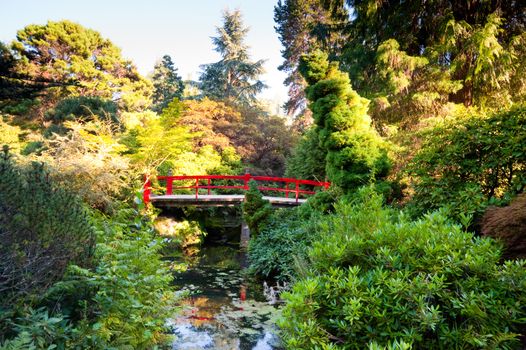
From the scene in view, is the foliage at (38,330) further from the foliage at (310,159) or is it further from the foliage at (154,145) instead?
the foliage at (310,159)

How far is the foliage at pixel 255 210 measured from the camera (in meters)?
8.43

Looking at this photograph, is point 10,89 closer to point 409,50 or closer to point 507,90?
point 409,50

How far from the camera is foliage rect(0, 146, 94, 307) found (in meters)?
1.98

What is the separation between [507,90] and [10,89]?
22739 mm

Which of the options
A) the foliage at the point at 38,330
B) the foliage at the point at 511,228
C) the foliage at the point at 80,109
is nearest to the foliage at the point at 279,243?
the foliage at the point at 511,228

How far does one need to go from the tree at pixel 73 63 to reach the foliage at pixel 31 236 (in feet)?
70.4

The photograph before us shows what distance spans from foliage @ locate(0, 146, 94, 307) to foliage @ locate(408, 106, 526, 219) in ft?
11.8

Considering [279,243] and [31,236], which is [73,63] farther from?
[31,236]

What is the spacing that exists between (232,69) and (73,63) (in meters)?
10.6

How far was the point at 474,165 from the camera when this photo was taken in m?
4.18

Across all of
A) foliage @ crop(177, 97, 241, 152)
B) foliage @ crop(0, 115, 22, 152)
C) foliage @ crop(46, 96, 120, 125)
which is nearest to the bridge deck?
foliage @ crop(177, 97, 241, 152)

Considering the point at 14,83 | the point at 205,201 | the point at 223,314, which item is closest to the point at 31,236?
the point at 223,314

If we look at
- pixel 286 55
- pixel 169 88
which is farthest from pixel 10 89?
pixel 286 55

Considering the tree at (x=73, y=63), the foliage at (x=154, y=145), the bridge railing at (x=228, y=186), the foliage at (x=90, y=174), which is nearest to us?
the foliage at (x=90, y=174)
